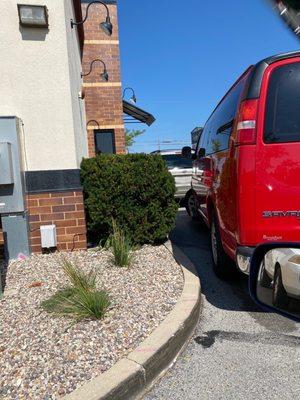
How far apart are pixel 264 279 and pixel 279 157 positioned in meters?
1.84

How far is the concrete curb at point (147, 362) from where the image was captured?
2.38 m

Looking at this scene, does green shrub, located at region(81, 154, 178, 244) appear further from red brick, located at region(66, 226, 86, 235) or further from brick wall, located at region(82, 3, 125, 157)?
brick wall, located at region(82, 3, 125, 157)

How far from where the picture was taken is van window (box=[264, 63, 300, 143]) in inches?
125

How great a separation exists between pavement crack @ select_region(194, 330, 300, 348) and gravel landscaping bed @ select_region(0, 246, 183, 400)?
0.39m

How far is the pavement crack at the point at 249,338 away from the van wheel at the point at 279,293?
1.93m

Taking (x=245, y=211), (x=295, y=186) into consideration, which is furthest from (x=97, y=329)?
(x=295, y=186)

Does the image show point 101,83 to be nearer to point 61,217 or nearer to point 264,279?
point 61,217

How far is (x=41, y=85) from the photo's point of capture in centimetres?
541

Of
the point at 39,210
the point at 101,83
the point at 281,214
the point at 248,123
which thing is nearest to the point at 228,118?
the point at 248,123

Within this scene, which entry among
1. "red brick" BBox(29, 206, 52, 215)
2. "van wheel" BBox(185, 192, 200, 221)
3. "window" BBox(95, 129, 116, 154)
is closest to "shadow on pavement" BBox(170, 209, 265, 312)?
"van wheel" BBox(185, 192, 200, 221)

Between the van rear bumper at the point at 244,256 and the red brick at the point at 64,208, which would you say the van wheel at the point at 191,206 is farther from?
the van rear bumper at the point at 244,256

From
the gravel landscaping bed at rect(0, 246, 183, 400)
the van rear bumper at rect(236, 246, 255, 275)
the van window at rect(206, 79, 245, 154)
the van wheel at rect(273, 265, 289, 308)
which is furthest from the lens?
the van window at rect(206, 79, 245, 154)

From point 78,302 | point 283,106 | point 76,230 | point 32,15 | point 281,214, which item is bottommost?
point 78,302

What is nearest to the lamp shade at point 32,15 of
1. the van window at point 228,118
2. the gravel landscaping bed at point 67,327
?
the van window at point 228,118
